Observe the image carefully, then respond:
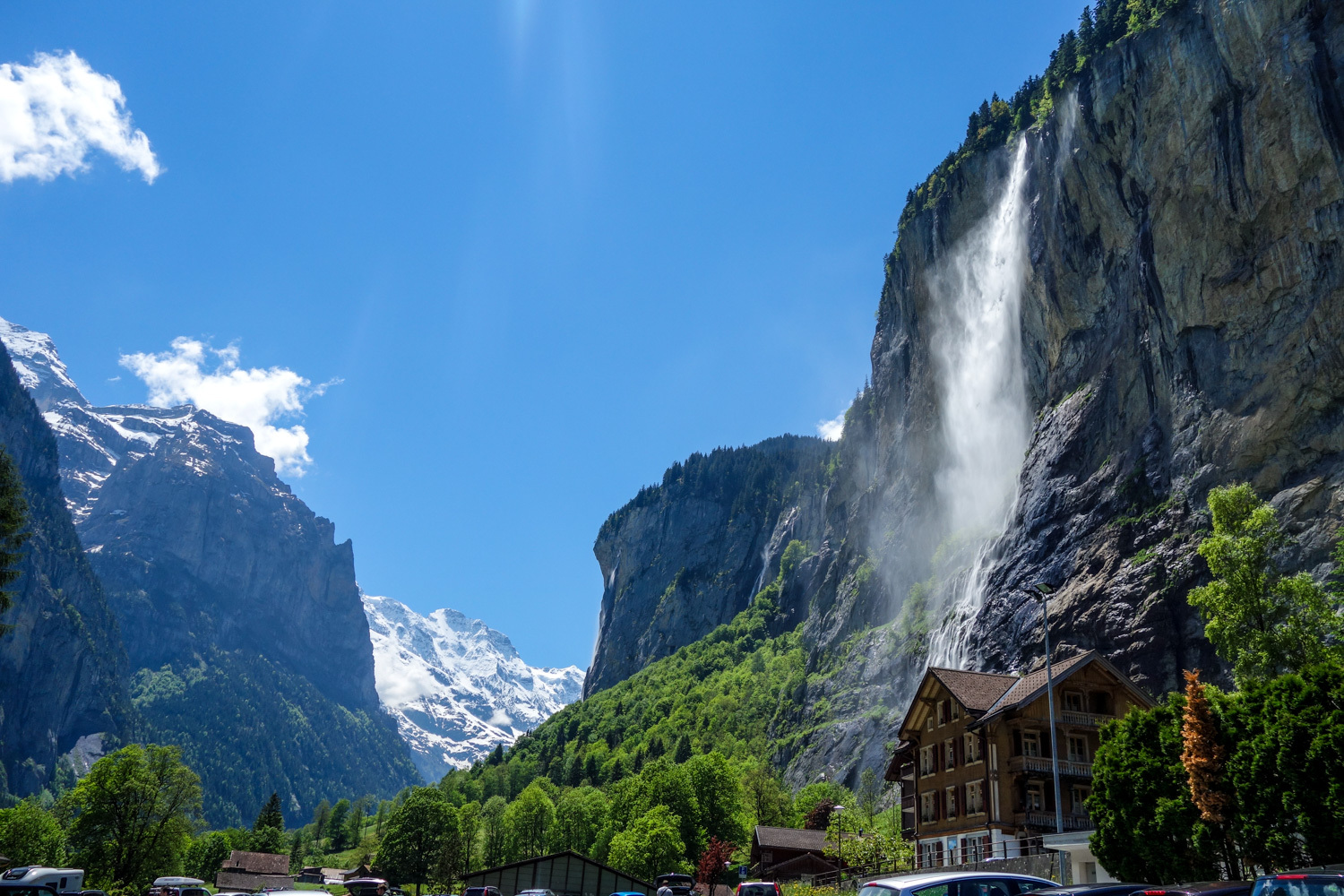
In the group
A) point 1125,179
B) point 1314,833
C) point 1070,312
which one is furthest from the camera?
point 1070,312

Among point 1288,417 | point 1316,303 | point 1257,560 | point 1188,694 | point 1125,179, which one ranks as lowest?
point 1188,694

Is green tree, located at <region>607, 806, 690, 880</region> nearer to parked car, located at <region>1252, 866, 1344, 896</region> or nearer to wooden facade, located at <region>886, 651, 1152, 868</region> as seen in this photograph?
wooden facade, located at <region>886, 651, 1152, 868</region>

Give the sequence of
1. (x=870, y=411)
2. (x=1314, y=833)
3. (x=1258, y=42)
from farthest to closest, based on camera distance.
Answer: (x=870, y=411)
(x=1258, y=42)
(x=1314, y=833)

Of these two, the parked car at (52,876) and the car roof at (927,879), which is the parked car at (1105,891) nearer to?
the car roof at (927,879)

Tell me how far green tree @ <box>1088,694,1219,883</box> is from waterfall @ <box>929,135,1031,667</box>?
65035mm

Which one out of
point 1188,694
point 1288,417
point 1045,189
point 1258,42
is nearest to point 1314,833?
point 1188,694

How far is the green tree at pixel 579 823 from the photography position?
131000 mm

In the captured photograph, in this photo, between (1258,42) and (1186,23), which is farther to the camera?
(1186,23)

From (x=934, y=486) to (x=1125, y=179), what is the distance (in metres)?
53.8

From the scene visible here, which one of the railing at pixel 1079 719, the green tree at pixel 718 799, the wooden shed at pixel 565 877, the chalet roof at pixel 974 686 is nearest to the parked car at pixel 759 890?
the chalet roof at pixel 974 686

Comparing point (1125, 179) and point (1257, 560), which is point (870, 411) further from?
point (1257, 560)

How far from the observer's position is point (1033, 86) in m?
131

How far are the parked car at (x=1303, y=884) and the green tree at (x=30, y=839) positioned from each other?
125286 mm

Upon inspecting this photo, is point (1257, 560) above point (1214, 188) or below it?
below
